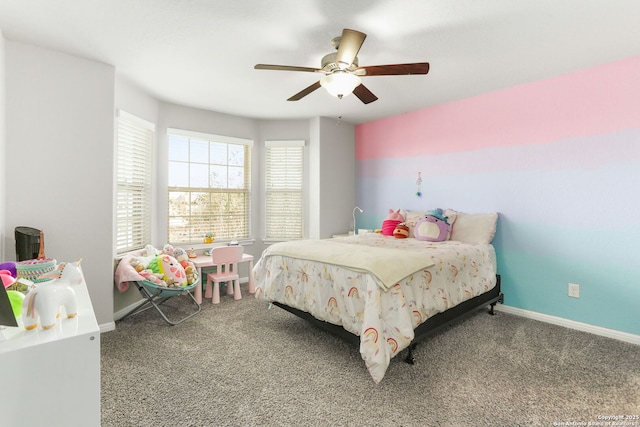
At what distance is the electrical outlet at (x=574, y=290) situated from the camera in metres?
3.05

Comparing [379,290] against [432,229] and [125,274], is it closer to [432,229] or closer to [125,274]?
[432,229]

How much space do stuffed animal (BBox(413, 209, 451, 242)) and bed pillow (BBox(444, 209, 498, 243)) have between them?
0.38ft

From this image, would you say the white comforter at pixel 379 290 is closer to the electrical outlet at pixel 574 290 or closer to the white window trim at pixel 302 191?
the electrical outlet at pixel 574 290

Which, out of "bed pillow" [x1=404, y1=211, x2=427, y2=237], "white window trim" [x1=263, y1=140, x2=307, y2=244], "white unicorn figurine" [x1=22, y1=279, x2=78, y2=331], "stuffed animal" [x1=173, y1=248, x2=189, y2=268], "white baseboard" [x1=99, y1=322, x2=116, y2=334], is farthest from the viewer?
"white window trim" [x1=263, y1=140, x2=307, y2=244]

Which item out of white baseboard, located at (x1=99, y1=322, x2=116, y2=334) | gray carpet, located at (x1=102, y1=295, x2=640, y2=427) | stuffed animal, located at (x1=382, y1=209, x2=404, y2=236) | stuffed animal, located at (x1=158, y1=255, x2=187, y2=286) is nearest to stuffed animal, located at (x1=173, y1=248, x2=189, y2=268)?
stuffed animal, located at (x1=158, y1=255, x2=187, y2=286)

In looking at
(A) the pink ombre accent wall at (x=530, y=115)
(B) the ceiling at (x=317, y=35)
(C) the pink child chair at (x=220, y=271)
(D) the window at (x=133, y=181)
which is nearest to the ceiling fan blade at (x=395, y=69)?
(B) the ceiling at (x=317, y=35)

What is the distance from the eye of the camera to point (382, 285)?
6.84 feet

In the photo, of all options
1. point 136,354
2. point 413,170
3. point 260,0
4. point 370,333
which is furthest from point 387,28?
point 136,354

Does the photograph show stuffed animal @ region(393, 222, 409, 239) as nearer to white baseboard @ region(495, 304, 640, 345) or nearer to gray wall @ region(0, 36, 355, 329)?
white baseboard @ region(495, 304, 640, 345)

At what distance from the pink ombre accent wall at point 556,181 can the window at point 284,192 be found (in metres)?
1.89

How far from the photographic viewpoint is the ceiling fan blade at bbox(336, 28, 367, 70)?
1894mm

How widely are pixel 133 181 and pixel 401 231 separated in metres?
3.19

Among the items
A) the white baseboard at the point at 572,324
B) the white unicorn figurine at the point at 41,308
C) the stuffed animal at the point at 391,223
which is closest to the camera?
the white unicorn figurine at the point at 41,308

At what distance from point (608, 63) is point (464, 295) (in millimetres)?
2496
